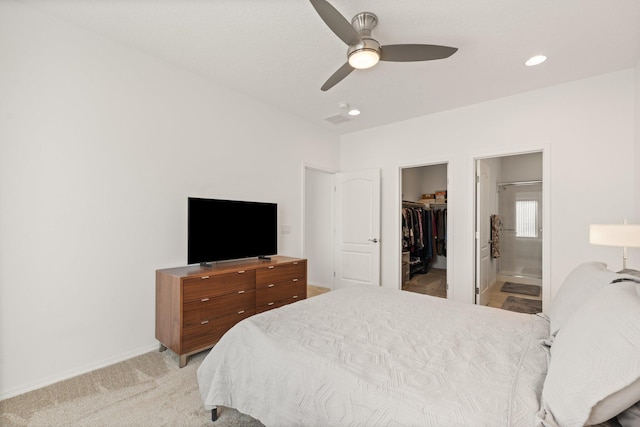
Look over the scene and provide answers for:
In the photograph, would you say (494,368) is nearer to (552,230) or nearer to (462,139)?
(552,230)

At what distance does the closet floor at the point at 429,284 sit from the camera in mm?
4781

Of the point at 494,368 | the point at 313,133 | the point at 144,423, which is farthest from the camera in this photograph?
Answer: the point at 313,133

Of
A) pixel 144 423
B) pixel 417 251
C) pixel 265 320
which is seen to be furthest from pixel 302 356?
pixel 417 251

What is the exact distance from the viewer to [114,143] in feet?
8.07

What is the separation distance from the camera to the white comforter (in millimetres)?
1037

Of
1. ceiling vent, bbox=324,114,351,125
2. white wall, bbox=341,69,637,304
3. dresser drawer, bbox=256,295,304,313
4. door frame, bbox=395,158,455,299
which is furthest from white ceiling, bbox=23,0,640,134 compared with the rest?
dresser drawer, bbox=256,295,304,313

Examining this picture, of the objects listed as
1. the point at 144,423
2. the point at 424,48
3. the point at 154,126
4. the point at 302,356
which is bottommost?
the point at 144,423

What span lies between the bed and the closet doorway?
3.21 meters

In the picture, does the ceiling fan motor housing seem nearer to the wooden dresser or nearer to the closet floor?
the wooden dresser

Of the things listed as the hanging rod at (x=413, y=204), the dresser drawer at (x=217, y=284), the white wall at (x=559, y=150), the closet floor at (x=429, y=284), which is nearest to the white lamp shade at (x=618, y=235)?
the white wall at (x=559, y=150)

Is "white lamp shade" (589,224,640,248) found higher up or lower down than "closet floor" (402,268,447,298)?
higher up

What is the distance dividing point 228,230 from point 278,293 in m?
0.87

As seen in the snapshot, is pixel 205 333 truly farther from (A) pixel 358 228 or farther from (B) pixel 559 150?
(B) pixel 559 150

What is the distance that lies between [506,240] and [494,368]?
5.31 m
